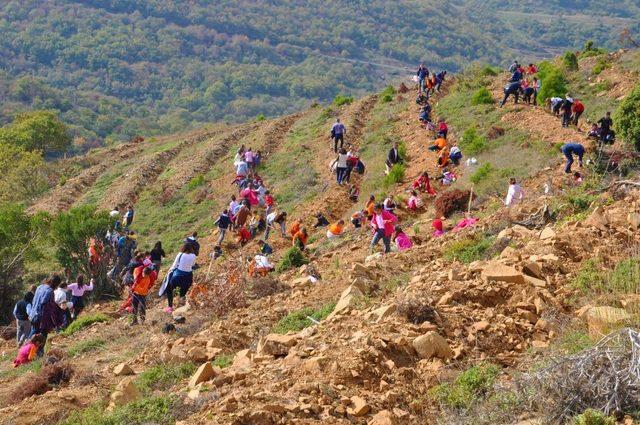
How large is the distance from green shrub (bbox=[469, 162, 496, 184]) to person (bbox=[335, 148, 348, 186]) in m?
4.48

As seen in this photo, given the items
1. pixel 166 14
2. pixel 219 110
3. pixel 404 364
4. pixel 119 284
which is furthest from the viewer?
pixel 166 14

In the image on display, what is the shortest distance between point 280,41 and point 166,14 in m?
32.1

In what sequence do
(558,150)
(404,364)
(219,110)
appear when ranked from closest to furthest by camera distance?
(404,364), (558,150), (219,110)

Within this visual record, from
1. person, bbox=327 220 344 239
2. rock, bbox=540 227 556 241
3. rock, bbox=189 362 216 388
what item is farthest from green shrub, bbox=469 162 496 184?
rock, bbox=189 362 216 388

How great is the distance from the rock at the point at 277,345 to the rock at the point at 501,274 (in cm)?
213

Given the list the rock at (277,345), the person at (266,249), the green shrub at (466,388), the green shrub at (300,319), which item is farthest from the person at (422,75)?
the green shrub at (466,388)

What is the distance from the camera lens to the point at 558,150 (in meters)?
17.4

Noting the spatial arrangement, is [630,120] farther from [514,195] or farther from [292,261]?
[292,261]

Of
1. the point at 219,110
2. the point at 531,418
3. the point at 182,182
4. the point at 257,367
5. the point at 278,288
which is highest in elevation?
the point at 531,418

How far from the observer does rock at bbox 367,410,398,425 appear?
5.21 m

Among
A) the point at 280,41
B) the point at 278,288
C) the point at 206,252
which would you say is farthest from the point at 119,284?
the point at 280,41

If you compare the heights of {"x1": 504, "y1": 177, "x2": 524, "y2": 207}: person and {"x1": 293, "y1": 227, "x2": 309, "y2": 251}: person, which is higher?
{"x1": 504, "y1": 177, "x2": 524, "y2": 207}: person

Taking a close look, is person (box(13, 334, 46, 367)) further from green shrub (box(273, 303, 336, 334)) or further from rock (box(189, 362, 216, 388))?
rock (box(189, 362, 216, 388))

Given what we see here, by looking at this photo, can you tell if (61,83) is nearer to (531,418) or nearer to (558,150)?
(558,150)
